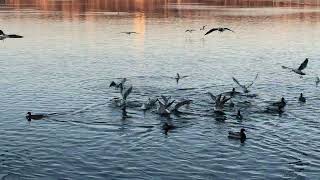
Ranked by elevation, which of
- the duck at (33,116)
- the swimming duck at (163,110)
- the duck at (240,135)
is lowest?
the duck at (240,135)

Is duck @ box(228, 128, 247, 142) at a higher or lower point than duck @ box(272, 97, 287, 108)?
lower

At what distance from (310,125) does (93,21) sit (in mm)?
99849

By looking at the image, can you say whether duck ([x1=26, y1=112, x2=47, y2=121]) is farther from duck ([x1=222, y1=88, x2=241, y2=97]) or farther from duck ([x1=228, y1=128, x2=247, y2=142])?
duck ([x1=222, y1=88, x2=241, y2=97])

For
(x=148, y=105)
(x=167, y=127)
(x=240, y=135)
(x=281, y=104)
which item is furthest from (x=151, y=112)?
(x=281, y=104)

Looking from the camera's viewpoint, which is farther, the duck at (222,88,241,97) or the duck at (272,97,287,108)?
the duck at (222,88,241,97)

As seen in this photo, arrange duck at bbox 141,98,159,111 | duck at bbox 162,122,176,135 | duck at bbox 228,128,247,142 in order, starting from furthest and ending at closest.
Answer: duck at bbox 141,98,159,111
duck at bbox 162,122,176,135
duck at bbox 228,128,247,142

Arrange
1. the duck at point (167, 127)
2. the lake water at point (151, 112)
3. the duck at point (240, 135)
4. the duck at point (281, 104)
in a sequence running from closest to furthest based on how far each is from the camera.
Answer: the lake water at point (151, 112), the duck at point (240, 135), the duck at point (167, 127), the duck at point (281, 104)

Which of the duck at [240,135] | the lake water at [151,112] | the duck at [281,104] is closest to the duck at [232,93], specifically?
the lake water at [151,112]

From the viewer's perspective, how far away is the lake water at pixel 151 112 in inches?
1166

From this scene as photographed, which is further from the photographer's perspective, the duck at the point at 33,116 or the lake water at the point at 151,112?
the duck at the point at 33,116

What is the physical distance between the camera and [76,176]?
27922mm

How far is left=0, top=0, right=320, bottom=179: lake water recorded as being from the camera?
29.6 m

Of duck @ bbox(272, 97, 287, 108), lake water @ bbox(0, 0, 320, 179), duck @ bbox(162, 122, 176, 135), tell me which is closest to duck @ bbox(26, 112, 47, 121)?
lake water @ bbox(0, 0, 320, 179)

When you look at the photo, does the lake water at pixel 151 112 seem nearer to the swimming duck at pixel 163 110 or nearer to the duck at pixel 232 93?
the swimming duck at pixel 163 110
